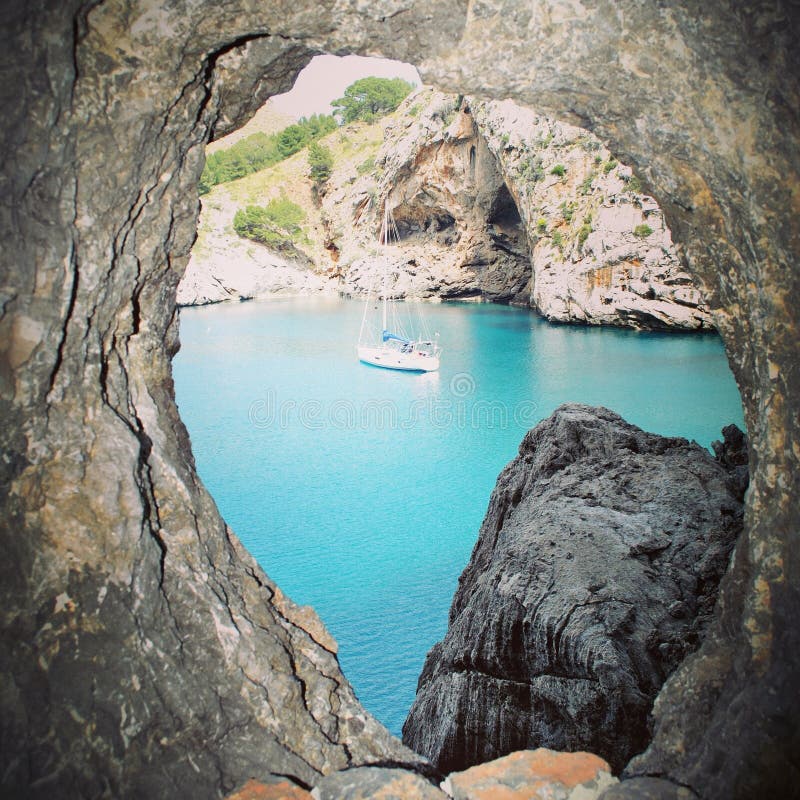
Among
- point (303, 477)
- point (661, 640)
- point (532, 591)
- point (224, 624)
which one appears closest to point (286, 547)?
point (303, 477)

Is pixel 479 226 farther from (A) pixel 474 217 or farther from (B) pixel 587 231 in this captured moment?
(B) pixel 587 231

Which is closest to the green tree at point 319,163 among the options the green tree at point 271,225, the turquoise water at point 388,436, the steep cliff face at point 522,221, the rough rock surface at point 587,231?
the green tree at point 271,225

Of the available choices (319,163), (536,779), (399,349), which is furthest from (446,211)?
(536,779)

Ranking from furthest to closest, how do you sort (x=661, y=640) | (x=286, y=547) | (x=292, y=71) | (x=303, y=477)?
(x=303, y=477) → (x=286, y=547) → (x=661, y=640) → (x=292, y=71)

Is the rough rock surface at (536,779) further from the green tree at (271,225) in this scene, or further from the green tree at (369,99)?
the green tree at (369,99)

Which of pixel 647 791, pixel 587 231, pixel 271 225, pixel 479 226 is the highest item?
pixel 271 225

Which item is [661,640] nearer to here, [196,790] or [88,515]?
[196,790]
